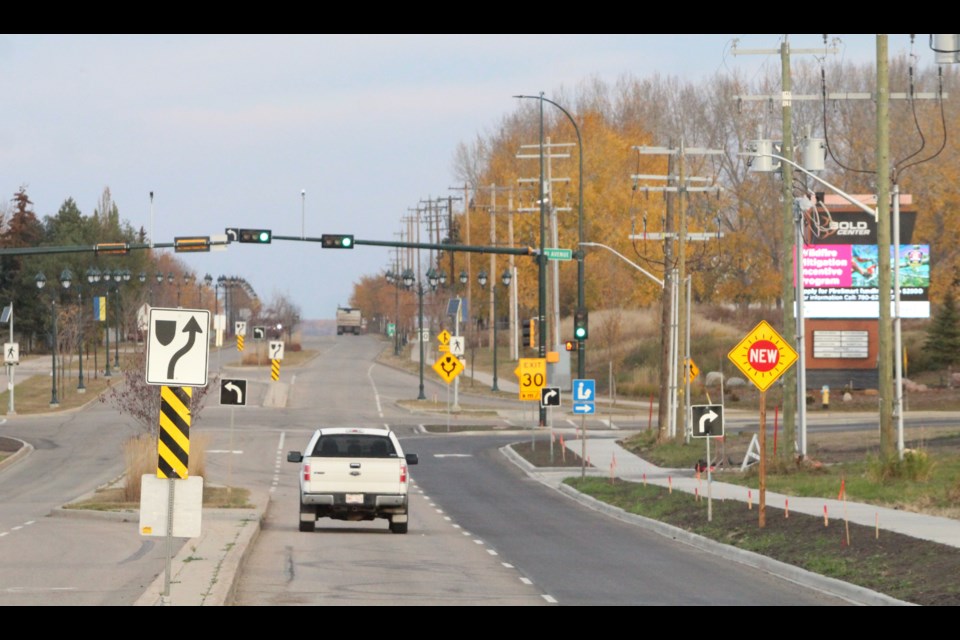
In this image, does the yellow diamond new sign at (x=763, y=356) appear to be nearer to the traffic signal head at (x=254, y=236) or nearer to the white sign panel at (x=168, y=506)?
the white sign panel at (x=168, y=506)

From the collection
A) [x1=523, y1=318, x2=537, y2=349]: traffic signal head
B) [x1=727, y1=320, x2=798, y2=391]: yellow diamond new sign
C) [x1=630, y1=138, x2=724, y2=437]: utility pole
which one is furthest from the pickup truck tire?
[x1=523, y1=318, x2=537, y2=349]: traffic signal head

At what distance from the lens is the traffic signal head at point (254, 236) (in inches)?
1940

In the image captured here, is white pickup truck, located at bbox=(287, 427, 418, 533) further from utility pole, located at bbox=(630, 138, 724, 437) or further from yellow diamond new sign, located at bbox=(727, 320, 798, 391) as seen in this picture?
utility pole, located at bbox=(630, 138, 724, 437)

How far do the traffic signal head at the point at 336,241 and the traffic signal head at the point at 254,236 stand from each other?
1828 mm

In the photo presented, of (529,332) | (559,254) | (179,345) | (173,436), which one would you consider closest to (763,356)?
(173,436)

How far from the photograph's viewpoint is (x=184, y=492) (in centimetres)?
1503

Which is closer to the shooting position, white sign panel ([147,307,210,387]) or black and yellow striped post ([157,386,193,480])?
white sign panel ([147,307,210,387])

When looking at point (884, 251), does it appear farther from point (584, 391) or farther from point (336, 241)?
point (336, 241)

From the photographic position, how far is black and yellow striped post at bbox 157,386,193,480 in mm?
15336

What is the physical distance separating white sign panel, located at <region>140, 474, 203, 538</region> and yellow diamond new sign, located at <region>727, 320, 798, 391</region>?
37.8 ft

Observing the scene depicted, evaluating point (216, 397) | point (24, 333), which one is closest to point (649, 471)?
point (216, 397)

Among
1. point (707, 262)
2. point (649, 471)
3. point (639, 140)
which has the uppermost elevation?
point (639, 140)
